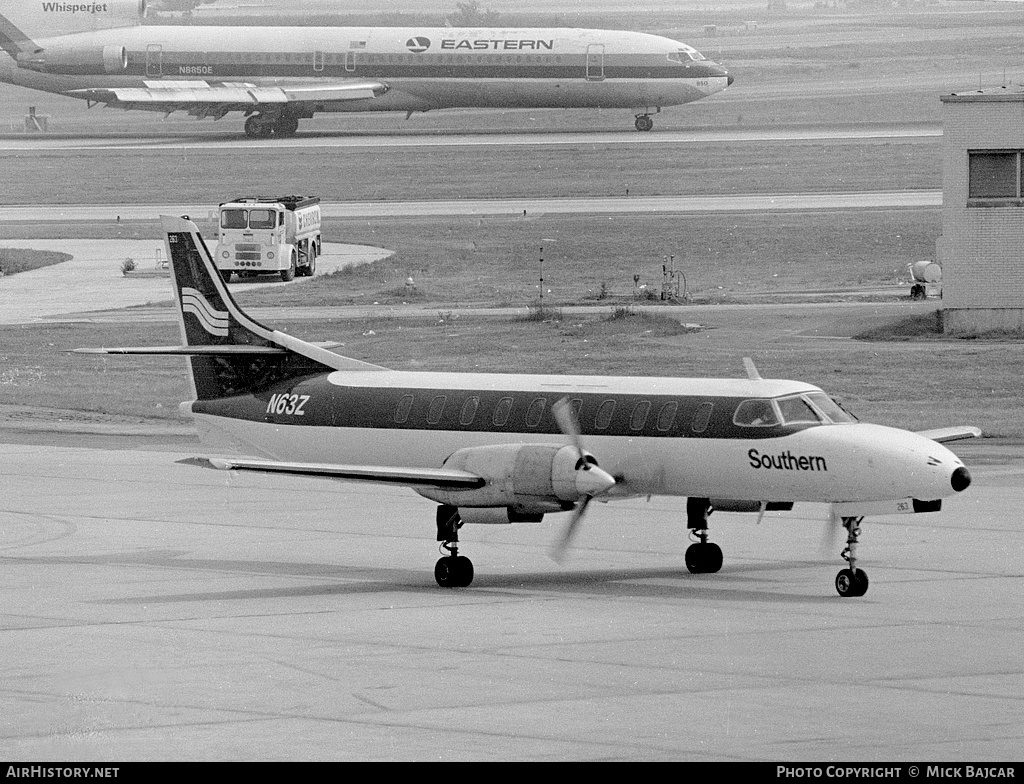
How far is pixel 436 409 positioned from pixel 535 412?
62.9 inches

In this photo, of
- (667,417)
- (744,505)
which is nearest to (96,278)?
(667,417)

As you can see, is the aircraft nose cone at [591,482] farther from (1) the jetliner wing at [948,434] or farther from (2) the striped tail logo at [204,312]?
(2) the striped tail logo at [204,312]

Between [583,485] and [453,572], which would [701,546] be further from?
[453,572]

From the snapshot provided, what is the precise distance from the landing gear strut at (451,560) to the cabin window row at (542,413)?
1.57 metres

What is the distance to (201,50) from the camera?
10800cm

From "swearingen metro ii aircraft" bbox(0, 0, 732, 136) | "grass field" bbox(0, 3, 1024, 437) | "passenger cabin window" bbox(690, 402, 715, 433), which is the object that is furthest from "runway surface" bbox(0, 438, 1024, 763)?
"swearingen metro ii aircraft" bbox(0, 0, 732, 136)

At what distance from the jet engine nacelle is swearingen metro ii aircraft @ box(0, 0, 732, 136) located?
83.5 metres

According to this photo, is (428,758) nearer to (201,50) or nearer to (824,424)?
(824,424)

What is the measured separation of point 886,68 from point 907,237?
110 meters

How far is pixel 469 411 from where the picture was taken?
80.7ft

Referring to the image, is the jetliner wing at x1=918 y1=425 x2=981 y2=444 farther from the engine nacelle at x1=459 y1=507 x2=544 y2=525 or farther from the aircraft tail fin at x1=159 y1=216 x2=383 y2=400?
the aircraft tail fin at x1=159 y1=216 x2=383 y2=400

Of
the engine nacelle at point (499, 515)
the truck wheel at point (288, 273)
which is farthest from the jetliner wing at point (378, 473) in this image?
the truck wheel at point (288, 273)

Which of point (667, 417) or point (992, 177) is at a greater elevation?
point (992, 177)

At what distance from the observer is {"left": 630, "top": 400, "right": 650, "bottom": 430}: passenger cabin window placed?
2359 centimetres
